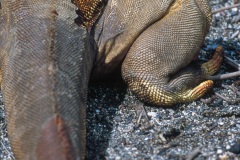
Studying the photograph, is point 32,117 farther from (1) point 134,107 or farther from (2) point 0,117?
(1) point 134,107

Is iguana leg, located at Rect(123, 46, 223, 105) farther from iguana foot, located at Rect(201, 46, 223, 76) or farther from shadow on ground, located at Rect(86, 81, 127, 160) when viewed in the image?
shadow on ground, located at Rect(86, 81, 127, 160)

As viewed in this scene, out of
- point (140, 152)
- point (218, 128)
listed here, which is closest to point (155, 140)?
point (140, 152)

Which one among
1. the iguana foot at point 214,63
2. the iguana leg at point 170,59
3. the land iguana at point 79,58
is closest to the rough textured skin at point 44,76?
the land iguana at point 79,58

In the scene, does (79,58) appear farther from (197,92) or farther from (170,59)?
(197,92)

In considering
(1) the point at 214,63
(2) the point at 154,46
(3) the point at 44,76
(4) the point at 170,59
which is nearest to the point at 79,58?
(3) the point at 44,76

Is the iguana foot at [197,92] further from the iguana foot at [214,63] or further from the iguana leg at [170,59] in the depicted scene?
the iguana foot at [214,63]
